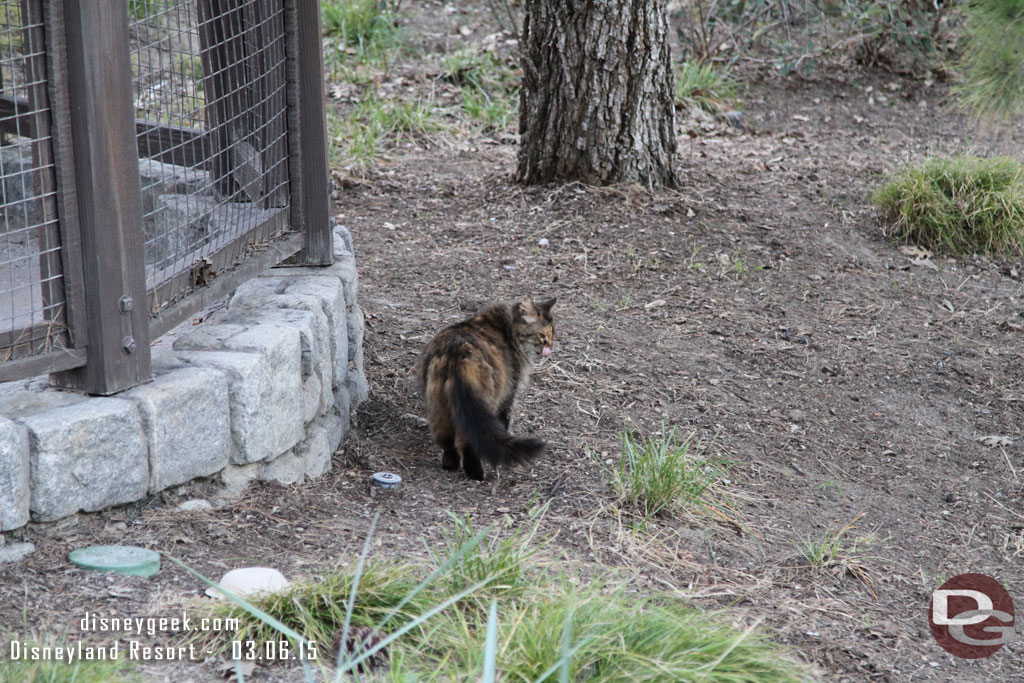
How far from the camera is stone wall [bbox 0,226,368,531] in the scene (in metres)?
3.08

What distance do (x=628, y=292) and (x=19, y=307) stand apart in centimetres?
323

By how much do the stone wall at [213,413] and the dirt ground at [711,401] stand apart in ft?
0.36

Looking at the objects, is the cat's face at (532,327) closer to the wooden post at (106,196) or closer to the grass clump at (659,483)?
the grass clump at (659,483)

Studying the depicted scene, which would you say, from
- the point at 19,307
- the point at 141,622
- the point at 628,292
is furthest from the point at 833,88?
the point at 141,622

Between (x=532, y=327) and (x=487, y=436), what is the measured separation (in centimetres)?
89

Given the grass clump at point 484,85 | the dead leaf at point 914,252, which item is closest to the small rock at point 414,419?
the dead leaf at point 914,252

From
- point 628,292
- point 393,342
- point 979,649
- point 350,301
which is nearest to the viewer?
point 979,649

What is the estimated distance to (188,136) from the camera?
4273 millimetres

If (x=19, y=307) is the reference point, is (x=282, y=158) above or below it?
above

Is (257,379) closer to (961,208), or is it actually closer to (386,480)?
(386,480)

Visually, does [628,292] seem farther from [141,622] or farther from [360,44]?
Answer: [360,44]

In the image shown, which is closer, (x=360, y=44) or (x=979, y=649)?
(x=979, y=649)

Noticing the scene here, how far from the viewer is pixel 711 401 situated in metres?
4.90

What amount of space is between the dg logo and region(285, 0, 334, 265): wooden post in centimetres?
290
